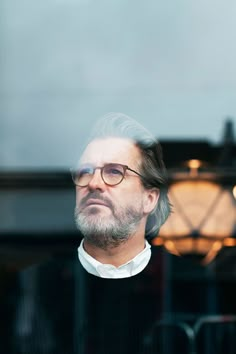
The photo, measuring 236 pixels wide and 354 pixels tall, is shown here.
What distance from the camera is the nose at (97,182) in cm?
257

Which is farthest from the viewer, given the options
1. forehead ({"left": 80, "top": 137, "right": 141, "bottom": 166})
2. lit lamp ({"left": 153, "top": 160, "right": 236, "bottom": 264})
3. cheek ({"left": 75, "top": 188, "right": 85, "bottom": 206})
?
lit lamp ({"left": 153, "top": 160, "right": 236, "bottom": 264})

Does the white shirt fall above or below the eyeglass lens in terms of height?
below

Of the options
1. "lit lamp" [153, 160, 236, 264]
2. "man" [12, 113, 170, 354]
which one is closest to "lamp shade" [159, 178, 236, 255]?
"lit lamp" [153, 160, 236, 264]

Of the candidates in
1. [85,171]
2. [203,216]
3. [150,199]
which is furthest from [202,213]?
[85,171]

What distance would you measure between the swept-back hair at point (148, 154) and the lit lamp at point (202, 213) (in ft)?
0.41

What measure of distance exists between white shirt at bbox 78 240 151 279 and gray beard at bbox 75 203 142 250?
0.06 metres

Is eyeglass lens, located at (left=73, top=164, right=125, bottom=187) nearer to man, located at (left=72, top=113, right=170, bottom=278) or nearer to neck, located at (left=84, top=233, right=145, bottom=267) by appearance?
man, located at (left=72, top=113, right=170, bottom=278)

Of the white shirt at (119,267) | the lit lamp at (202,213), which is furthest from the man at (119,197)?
the lit lamp at (202,213)

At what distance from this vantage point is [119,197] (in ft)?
8.54

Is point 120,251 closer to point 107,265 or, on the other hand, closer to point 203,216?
point 107,265

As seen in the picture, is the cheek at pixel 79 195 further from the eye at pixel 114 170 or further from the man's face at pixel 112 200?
the eye at pixel 114 170

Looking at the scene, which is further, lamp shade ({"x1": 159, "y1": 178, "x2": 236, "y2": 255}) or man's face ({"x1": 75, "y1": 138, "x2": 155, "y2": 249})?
lamp shade ({"x1": 159, "y1": 178, "x2": 236, "y2": 255})

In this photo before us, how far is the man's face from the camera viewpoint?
8.41ft

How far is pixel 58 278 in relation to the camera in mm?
2895
